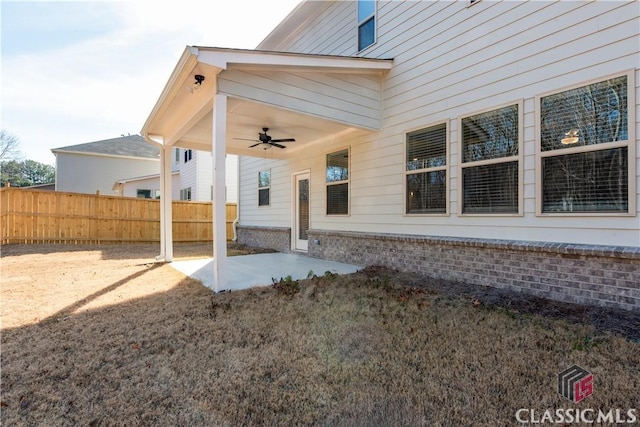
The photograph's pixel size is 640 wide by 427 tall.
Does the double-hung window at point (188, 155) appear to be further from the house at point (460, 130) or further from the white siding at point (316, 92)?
the white siding at point (316, 92)

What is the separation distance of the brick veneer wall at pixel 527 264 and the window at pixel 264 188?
4.75 m

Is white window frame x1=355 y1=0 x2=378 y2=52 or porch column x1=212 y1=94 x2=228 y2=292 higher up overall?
white window frame x1=355 y1=0 x2=378 y2=52

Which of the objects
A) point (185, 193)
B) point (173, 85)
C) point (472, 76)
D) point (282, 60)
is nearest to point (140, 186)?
point (185, 193)

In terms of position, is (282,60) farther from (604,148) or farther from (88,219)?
(88,219)

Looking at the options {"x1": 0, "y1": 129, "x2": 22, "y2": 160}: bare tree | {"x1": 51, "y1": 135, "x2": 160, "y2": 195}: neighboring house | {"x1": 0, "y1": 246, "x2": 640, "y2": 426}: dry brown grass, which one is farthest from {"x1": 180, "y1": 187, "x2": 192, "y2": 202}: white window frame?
{"x1": 0, "y1": 129, "x2": 22, "y2": 160}: bare tree

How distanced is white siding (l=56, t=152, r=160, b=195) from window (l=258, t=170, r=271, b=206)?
1214 cm

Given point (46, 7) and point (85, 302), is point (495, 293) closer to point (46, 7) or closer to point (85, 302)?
point (85, 302)

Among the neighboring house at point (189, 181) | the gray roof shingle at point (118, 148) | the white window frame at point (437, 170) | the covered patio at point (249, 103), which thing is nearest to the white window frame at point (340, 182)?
the covered patio at point (249, 103)

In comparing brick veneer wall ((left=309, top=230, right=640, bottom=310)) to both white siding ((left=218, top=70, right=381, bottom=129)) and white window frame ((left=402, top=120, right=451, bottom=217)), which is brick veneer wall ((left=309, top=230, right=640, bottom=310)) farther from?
white siding ((left=218, top=70, right=381, bottom=129))

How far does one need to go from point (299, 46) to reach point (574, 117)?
291 inches

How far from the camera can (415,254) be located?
18.1ft

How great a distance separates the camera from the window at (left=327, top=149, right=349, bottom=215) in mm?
7105

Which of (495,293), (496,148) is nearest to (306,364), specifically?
(495,293)

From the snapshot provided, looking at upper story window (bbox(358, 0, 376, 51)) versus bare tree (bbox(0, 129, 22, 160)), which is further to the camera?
bare tree (bbox(0, 129, 22, 160))
